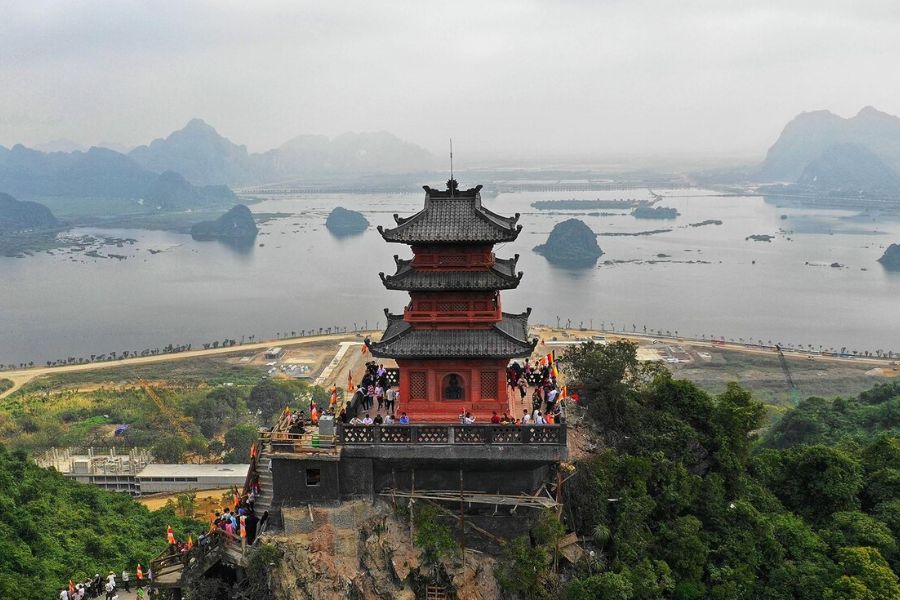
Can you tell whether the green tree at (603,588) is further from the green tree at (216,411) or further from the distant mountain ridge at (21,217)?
the distant mountain ridge at (21,217)

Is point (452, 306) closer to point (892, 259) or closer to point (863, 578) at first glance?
point (863, 578)

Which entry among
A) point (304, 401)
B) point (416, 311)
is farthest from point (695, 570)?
point (304, 401)

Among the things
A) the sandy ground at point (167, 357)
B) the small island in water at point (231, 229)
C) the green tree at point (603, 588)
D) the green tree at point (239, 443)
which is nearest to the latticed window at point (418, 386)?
the green tree at point (603, 588)

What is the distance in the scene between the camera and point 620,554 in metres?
17.4

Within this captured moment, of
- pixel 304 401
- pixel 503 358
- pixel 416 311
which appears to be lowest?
pixel 304 401

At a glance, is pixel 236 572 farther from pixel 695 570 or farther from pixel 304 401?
pixel 304 401

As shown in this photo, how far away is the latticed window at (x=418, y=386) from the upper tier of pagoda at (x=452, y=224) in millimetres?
3444

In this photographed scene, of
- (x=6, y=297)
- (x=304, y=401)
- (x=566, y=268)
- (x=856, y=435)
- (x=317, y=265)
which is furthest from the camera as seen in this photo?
(x=317, y=265)

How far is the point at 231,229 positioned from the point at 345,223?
26252 mm

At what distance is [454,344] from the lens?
60.5ft

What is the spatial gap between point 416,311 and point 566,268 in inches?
4007

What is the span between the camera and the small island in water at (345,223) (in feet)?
563

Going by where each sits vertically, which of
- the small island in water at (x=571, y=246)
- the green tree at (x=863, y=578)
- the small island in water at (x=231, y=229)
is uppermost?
the small island in water at (x=231, y=229)

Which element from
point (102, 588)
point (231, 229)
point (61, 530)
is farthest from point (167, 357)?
point (231, 229)
